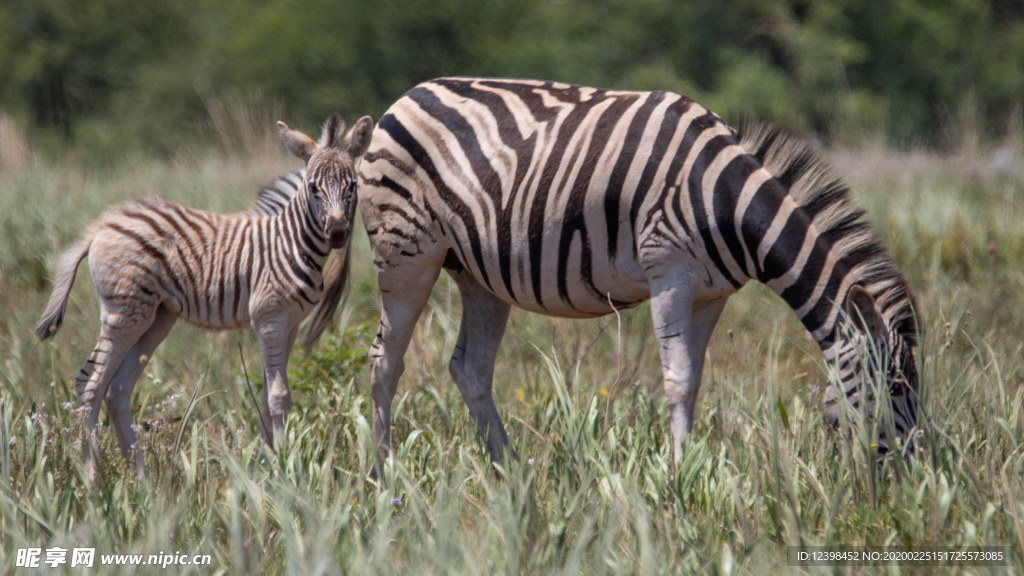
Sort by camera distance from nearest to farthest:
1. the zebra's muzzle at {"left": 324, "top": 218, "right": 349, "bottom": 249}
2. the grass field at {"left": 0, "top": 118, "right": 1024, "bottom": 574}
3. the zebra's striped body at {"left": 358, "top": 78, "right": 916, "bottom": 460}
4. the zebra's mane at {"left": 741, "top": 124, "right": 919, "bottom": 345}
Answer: the grass field at {"left": 0, "top": 118, "right": 1024, "bottom": 574}, the zebra's mane at {"left": 741, "top": 124, "right": 919, "bottom": 345}, the zebra's striped body at {"left": 358, "top": 78, "right": 916, "bottom": 460}, the zebra's muzzle at {"left": 324, "top": 218, "right": 349, "bottom": 249}

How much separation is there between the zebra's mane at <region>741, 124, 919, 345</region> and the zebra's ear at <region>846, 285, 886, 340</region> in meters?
0.07

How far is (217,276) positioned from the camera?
4.67 metres

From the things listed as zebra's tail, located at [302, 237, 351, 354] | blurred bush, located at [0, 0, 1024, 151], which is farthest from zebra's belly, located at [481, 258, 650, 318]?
blurred bush, located at [0, 0, 1024, 151]

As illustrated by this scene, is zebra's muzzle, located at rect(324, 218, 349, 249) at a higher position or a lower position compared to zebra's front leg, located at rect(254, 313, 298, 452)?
higher

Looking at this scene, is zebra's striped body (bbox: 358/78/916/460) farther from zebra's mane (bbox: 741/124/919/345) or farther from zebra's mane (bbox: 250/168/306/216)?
zebra's mane (bbox: 250/168/306/216)

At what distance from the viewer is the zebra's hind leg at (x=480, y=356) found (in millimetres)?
4742

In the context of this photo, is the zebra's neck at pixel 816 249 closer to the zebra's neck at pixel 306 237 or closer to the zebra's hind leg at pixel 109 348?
the zebra's neck at pixel 306 237

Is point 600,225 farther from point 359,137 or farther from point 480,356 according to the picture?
point 359,137

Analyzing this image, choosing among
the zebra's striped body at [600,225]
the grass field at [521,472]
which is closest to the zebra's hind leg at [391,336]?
the zebra's striped body at [600,225]

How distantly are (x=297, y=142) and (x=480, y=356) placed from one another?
1.33 metres

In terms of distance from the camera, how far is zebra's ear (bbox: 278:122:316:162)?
4.59 metres

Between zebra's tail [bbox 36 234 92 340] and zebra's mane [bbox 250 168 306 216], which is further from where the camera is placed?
zebra's mane [bbox 250 168 306 216]

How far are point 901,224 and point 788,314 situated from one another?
7.15 feet

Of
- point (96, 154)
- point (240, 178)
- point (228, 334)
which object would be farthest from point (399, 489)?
point (96, 154)
